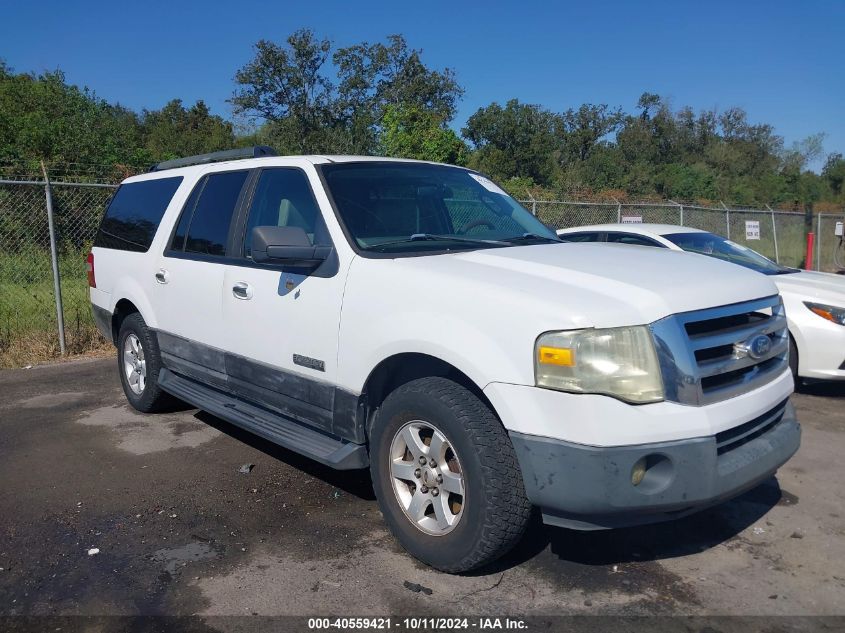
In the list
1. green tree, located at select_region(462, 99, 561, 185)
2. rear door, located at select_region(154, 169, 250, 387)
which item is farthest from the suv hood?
green tree, located at select_region(462, 99, 561, 185)

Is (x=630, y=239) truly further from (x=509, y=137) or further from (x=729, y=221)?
(x=509, y=137)

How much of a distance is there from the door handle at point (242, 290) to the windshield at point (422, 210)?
32.3 inches

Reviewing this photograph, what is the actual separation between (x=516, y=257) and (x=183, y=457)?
2914 mm

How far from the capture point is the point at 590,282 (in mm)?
3041

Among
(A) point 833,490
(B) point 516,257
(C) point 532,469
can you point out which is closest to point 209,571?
(C) point 532,469

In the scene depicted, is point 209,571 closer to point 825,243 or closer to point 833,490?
point 833,490

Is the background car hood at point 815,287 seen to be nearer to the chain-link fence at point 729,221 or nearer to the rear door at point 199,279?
the rear door at point 199,279

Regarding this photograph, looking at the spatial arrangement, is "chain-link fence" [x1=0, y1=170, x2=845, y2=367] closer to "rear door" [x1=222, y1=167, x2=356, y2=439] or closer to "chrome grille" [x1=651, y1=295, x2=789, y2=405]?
"rear door" [x1=222, y1=167, x2=356, y2=439]

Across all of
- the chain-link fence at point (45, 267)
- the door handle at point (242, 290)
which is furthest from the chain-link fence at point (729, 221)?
the door handle at point (242, 290)

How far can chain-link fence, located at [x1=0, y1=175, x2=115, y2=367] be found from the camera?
8203 millimetres

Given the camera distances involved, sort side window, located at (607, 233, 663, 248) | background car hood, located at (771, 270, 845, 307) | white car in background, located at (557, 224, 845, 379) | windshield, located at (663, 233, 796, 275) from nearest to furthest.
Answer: white car in background, located at (557, 224, 845, 379), background car hood, located at (771, 270, 845, 307), windshield, located at (663, 233, 796, 275), side window, located at (607, 233, 663, 248)

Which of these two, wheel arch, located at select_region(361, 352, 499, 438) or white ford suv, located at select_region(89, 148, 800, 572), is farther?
wheel arch, located at select_region(361, 352, 499, 438)

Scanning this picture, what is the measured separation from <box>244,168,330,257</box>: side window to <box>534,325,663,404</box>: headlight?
1.58 meters

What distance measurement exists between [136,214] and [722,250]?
5.85 metres
